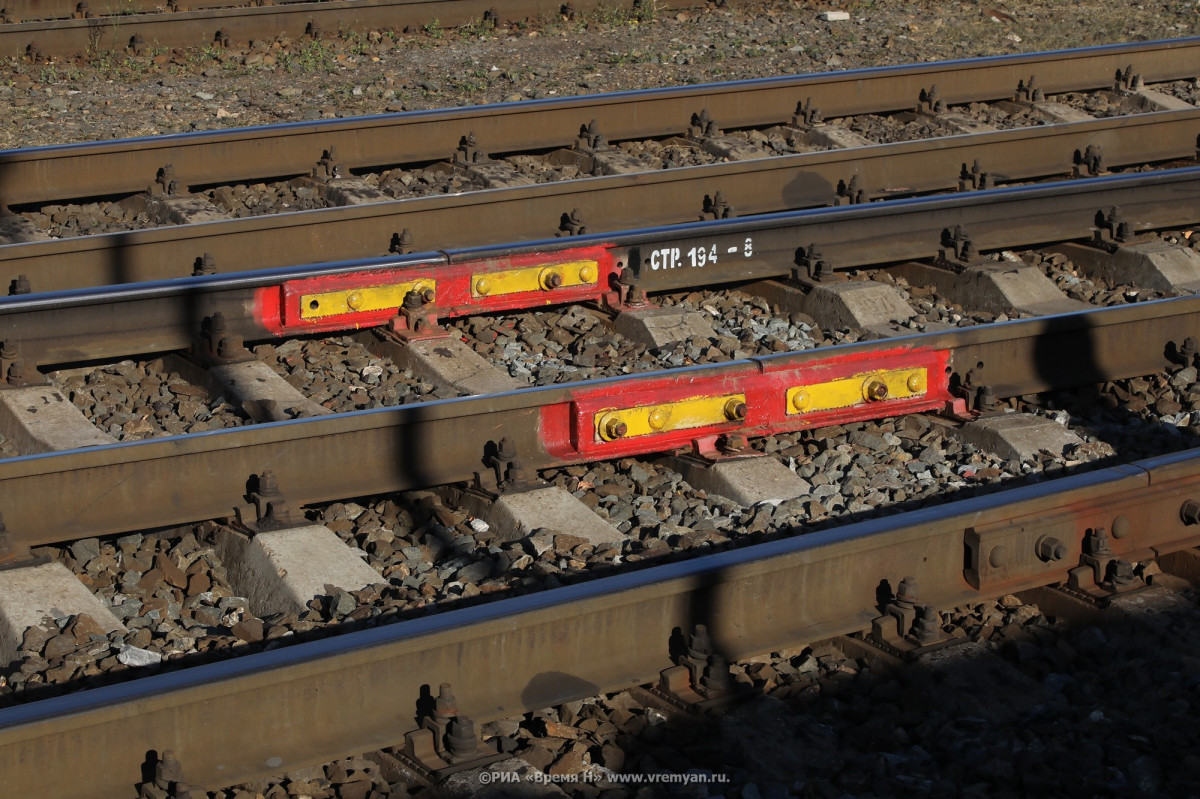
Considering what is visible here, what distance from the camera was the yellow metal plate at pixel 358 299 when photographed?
8.20m

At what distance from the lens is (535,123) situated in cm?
1168

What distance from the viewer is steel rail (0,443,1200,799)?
14.7 ft

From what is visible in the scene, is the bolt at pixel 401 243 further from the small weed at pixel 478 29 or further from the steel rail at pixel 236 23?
the small weed at pixel 478 29

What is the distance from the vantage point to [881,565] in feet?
18.4

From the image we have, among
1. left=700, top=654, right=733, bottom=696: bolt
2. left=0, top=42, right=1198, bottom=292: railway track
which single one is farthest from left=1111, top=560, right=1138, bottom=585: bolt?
left=0, top=42, right=1198, bottom=292: railway track

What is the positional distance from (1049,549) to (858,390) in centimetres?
182

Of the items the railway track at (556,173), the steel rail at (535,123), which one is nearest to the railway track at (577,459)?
the railway track at (556,173)

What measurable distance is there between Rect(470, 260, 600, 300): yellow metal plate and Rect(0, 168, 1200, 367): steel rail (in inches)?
0.8

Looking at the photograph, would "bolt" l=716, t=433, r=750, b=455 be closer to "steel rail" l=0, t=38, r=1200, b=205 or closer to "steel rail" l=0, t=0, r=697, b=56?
"steel rail" l=0, t=38, r=1200, b=205

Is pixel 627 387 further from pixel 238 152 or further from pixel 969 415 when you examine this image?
pixel 238 152

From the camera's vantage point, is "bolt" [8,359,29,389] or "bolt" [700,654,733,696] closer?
"bolt" [700,654,733,696]

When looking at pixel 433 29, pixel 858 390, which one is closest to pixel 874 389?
pixel 858 390

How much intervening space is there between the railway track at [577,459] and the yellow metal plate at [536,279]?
0.02m

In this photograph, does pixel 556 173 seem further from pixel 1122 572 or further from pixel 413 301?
pixel 1122 572
